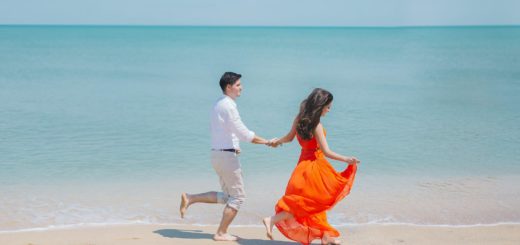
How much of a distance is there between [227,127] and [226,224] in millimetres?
818

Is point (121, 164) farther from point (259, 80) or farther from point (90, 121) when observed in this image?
point (259, 80)

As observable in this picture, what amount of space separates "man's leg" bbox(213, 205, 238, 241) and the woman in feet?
1.22

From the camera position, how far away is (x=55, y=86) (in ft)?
67.8

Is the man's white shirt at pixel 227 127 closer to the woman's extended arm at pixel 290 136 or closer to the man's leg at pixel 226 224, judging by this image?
the woman's extended arm at pixel 290 136

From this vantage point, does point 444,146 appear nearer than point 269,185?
No

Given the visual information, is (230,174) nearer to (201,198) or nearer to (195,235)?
(201,198)

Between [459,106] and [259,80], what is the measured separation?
8.11 metres

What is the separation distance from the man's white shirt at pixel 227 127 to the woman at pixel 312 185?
431mm

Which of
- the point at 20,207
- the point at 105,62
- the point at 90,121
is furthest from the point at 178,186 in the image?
the point at 105,62

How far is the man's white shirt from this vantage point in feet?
18.0

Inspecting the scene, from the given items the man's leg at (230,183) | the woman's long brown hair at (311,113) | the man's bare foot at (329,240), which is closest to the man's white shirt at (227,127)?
the man's leg at (230,183)

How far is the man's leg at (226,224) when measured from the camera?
18.6 feet

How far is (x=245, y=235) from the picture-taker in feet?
19.9

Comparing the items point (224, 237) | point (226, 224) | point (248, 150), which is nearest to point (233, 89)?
point (226, 224)
